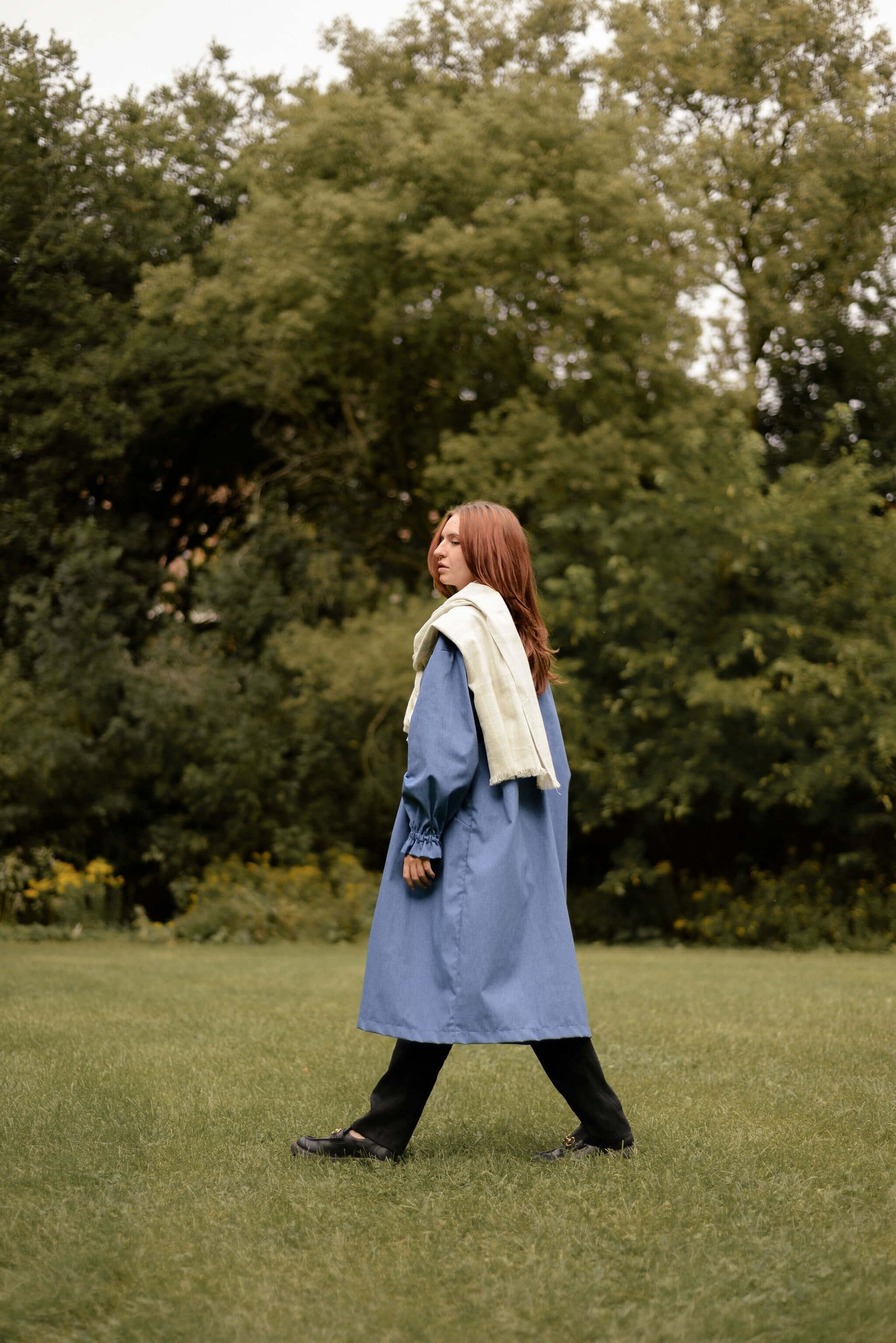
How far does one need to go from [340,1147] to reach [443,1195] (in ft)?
1.78

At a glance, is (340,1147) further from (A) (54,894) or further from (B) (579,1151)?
(A) (54,894)

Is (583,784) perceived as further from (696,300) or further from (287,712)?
(696,300)

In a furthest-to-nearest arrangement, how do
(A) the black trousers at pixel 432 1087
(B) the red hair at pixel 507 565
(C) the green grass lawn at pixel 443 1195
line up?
(B) the red hair at pixel 507 565
(A) the black trousers at pixel 432 1087
(C) the green grass lawn at pixel 443 1195

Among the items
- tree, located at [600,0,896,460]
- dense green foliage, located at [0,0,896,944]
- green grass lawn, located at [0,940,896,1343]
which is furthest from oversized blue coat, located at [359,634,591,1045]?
tree, located at [600,0,896,460]

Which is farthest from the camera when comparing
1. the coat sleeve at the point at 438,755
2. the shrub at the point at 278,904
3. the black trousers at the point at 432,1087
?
the shrub at the point at 278,904

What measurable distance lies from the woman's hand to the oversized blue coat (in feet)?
0.14

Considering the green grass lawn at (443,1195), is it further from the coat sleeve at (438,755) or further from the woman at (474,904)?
the coat sleeve at (438,755)

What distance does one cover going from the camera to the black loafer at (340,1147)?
4055 millimetres

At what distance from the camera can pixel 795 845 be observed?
15.8 m

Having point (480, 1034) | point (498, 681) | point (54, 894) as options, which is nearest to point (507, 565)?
point (498, 681)

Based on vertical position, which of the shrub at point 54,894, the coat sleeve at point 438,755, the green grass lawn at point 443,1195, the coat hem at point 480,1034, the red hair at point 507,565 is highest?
the red hair at point 507,565

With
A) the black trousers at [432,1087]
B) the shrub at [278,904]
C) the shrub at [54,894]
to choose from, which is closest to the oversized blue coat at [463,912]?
the black trousers at [432,1087]

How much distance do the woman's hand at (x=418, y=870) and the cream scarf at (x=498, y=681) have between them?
329 millimetres

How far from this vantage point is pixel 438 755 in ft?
13.0
